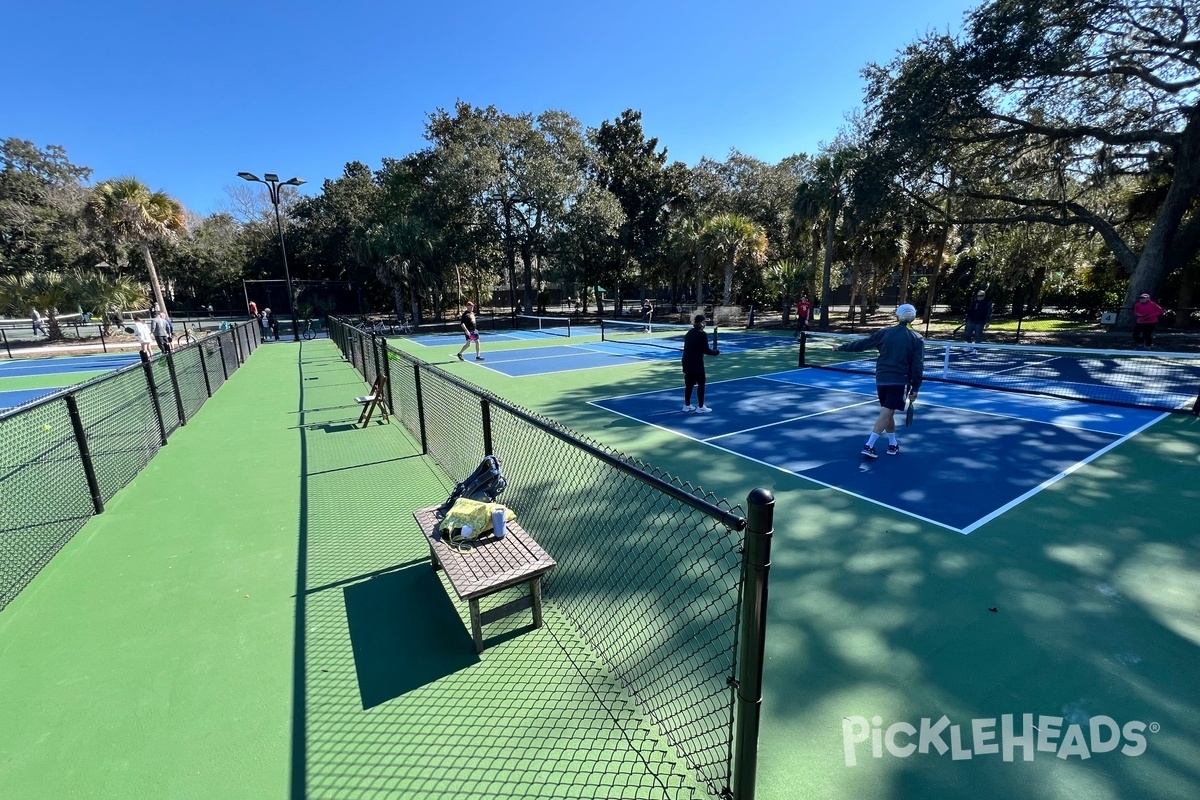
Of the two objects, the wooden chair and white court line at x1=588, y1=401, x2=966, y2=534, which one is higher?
the wooden chair

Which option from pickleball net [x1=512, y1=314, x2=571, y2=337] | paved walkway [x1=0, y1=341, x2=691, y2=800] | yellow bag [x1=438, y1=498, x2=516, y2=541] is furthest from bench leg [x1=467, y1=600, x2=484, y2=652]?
pickleball net [x1=512, y1=314, x2=571, y2=337]

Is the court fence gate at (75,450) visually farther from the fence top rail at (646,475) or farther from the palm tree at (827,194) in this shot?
the palm tree at (827,194)

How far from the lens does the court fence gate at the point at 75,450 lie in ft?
15.9

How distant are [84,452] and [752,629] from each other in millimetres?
7008

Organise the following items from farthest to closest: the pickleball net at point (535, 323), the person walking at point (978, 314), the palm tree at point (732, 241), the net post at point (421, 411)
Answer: the pickleball net at point (535, 323) < the palm tree at point (732, 241) < the person walking at point (978, 314) < the net post at point (421, 411)

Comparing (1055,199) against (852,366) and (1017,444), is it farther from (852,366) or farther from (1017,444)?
(1017,444)

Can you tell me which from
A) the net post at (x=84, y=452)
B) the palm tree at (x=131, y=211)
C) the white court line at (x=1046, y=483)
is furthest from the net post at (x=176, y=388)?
the palm tree at (x=131, y=211)

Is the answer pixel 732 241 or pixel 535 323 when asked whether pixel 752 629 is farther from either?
pixel 535 323

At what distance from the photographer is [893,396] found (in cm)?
663

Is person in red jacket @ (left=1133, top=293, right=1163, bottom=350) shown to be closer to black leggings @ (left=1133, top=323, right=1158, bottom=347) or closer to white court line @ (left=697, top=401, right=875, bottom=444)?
black leggings @ (left=1133, top=323, right=1158, bottom=347)

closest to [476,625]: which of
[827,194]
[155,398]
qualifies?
[155,398]

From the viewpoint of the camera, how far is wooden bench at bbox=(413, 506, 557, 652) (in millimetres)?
3254

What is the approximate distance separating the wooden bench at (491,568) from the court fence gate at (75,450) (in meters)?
3.73

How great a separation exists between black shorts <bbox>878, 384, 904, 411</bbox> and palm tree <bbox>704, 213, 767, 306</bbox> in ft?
84.0
